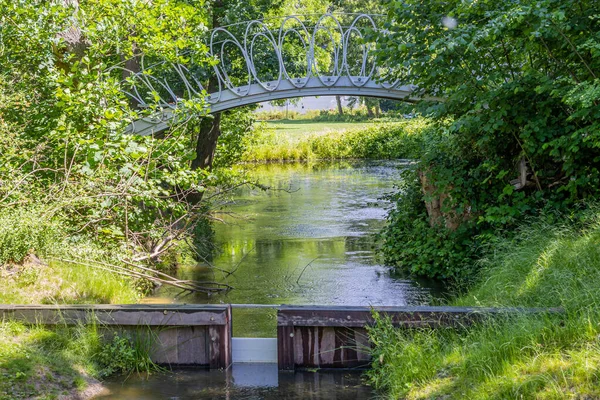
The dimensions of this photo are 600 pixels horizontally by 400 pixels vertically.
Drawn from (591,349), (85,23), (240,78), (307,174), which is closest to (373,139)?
(307,174)

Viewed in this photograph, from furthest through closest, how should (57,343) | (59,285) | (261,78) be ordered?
(261,78)
(59,285)
(57,343)

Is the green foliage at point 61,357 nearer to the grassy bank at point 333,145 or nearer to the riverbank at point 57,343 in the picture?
the riverbank at point 57,343

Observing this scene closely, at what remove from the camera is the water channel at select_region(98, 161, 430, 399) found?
21.9 ft

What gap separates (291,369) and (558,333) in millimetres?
2658

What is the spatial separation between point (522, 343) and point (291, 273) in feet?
21.7

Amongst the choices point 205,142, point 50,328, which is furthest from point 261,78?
point 50,328

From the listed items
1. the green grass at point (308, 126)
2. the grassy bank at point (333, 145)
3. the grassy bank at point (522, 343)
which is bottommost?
the grassy bank at point (522, 343)

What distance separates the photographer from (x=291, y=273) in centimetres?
1189

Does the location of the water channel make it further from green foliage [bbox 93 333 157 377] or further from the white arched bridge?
the white arched bridge

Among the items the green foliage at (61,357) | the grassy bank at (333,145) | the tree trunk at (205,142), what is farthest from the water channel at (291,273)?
the grassy bank at (333,145)

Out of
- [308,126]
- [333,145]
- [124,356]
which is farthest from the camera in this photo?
[308,126]

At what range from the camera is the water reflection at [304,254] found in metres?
10.1

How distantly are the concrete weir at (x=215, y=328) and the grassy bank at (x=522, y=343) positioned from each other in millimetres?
383

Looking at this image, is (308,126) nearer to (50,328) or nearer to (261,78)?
(261,78)
